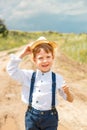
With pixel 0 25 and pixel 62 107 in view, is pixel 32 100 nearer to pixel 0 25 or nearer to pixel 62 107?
pixel 62 107

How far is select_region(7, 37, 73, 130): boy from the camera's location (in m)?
5.07

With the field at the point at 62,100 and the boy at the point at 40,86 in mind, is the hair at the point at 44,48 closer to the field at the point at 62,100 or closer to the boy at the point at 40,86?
the boy at the point at 40,86

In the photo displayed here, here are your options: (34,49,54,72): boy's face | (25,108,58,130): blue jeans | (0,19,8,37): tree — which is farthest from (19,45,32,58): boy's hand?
(0,19,8,37): tree

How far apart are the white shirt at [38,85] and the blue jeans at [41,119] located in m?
0.06

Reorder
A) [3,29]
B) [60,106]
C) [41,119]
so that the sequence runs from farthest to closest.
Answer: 1. [3,29]
2. [60,106]
3. [41,119]

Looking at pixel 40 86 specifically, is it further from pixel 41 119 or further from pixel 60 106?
pixel 60 106

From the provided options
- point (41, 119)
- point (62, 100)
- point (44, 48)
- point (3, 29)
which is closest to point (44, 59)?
point (44, 48)

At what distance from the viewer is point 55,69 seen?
43.4 feet

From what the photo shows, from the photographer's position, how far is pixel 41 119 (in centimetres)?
506

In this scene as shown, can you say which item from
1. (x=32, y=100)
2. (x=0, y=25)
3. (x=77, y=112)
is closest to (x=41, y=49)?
(x=32, y=100)

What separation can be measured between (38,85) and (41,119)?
14.6 inches

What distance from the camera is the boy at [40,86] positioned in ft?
16.6

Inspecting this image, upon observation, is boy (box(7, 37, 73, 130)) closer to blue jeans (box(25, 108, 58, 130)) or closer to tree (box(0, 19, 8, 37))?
blue jeans (box(25, 108, 58, 130))

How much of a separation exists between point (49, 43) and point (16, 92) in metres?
5.34
